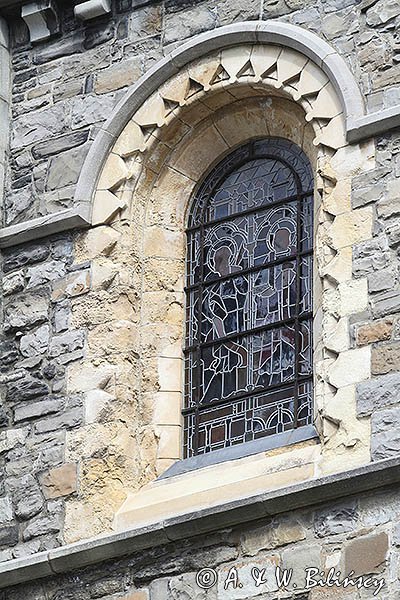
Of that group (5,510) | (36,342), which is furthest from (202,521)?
(36,342)

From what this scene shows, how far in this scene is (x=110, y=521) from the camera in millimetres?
11508

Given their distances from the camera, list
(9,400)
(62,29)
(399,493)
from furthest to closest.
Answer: (62,29)
(9,400)
(399,493)

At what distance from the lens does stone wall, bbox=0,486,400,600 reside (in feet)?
34.5

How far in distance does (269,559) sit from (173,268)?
2.26 metres

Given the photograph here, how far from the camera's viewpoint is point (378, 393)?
10938 mm

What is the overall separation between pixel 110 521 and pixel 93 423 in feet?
1.94

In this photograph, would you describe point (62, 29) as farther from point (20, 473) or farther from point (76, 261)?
point (20, 473)

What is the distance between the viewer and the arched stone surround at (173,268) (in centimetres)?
1124

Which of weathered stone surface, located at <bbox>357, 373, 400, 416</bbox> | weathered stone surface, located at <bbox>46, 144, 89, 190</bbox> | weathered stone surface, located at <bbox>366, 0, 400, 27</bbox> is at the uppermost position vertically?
weathered stone surface, located at <bbox>366, 0, 400, 27</bbox>

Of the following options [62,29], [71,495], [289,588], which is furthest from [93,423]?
[62,29]

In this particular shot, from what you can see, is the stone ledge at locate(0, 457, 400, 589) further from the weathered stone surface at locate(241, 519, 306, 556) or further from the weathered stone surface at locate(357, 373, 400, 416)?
the weathered stone surface at locate(357, 373, 400, 416)

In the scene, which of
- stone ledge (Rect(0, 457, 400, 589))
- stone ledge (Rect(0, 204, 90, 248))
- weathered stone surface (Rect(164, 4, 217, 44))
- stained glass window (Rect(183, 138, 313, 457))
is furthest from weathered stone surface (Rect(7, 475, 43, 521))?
weathered stone surface (Rect(164, 4, 217, 44))

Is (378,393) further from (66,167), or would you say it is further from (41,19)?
(41,19)

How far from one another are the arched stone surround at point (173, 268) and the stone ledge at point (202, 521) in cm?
23
